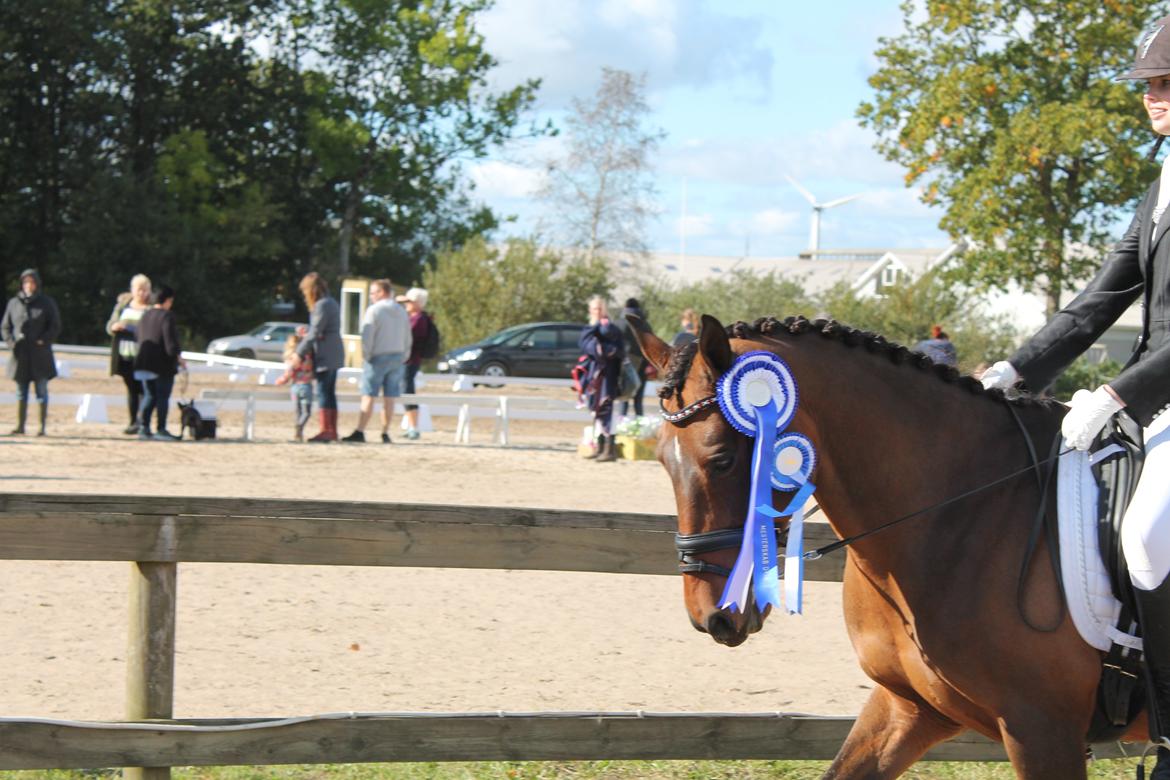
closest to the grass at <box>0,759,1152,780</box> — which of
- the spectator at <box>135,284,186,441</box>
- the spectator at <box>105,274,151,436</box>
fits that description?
the spectator at <box>135,284,186,441</box>

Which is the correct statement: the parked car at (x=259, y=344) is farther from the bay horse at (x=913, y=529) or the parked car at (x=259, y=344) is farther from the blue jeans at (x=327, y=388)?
the bay horse at (x=913, y=529)

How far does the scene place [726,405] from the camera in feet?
11.7

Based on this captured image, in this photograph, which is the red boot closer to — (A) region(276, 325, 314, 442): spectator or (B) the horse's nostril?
(A) region(276, 325, 314, 442): spectator

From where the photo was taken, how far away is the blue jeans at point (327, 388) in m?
16.8

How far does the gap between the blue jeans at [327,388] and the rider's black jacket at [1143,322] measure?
13.3 metres

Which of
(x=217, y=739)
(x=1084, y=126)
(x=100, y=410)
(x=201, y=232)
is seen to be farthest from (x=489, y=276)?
(x=217, y=739)

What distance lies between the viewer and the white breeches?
345cm

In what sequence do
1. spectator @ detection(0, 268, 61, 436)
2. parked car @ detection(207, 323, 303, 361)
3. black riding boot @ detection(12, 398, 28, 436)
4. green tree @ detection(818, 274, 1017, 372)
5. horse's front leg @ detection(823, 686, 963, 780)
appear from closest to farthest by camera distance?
horse's front leg @ detection(823, 686, 963, 780) < spectator @ detection(0, 268, 61, 436) < black riding boot @ detection(12, 398, 28, 436) < green tree @ detection(818, 274, 1017, 372) < parked car @ detection(207, 323, 303, 361)

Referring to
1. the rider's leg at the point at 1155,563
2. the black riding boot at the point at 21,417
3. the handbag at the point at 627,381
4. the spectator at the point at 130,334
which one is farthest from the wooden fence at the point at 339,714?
the black riding boot at the point at 21,417

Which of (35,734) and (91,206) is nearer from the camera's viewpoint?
(35,734)

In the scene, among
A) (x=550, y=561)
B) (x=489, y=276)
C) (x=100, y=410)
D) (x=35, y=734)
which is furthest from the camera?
(x=489, y=276)

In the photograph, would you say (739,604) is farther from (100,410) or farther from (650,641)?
(100,410)

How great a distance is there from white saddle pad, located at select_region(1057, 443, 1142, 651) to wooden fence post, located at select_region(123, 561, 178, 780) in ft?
9.73

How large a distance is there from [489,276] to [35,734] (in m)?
37.5
